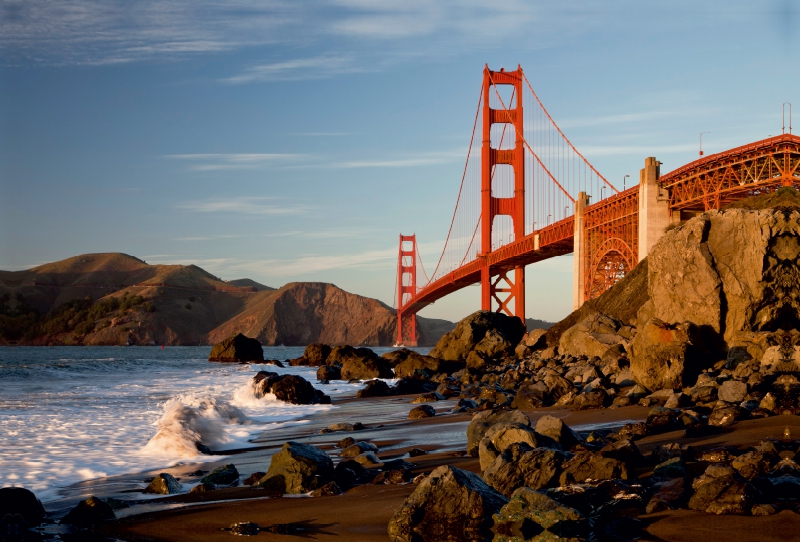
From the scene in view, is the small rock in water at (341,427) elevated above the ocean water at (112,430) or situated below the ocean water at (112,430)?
above

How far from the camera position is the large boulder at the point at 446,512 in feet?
14.5

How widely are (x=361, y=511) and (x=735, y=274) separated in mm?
12194

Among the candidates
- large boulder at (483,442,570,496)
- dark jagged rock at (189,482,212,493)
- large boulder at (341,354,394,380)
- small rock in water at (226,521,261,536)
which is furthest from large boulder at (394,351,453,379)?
small rock in water at (226,521,261,536)

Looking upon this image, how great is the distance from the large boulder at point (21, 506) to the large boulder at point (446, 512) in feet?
8.39

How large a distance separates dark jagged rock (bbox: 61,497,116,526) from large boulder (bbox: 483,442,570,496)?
2651mm

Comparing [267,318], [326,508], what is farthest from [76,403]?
[267,318]

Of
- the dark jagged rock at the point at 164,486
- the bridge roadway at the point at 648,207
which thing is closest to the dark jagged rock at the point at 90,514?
the dark jagged rock at the point at 164,486

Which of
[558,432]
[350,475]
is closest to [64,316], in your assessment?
[350,475]

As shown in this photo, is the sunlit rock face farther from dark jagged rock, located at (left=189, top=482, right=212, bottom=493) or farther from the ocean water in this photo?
dark jagged rock, located at (left=189, top=482, right=212, bottom=493)

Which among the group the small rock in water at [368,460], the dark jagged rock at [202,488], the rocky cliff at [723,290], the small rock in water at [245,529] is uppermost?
the rocky cliff at [723,290]

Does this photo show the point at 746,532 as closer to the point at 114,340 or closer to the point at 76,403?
the point at 76,403

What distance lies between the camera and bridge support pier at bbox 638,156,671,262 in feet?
100

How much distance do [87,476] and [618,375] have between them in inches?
369

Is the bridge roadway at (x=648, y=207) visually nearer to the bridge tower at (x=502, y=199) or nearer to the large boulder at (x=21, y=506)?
the bridge tower at (x=502, y=199)
